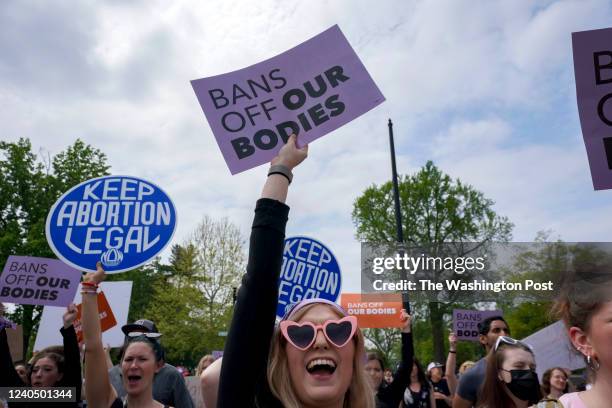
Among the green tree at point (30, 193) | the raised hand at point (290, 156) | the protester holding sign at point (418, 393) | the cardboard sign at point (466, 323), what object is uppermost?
the green tree at point (30, 193)

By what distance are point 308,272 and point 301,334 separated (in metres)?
6.32

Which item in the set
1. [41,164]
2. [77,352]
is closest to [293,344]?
[77,352]

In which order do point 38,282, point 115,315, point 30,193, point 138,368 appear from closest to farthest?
point 138,368 < point 38,282 < point 115,315 < point 30,193

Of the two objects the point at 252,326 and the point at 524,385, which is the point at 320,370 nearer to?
the point at 252,326

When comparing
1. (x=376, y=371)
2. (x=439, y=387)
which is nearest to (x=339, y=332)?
(x=376, y=371)

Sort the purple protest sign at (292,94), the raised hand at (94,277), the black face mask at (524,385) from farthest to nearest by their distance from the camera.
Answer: the raised hand at (94,277)
the black face mask at (524,385)
the purple protest sign at (292,94)

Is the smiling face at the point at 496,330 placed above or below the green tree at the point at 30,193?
below

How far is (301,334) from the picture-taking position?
1.71 metres

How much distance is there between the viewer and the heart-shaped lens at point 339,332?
5.61ft

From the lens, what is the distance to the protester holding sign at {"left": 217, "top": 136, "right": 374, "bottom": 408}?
1.51 metres

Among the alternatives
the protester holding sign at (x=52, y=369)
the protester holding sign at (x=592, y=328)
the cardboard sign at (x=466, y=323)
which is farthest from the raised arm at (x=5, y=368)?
the cardboard sign at (x=466, y=323)

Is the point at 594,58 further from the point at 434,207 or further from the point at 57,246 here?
the point at 434,207

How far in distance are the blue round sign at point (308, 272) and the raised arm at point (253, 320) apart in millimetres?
6097

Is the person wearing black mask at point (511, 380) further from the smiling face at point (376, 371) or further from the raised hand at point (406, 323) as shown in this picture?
the smiling face at point (376, 371)
